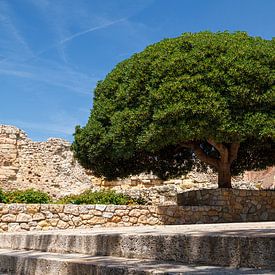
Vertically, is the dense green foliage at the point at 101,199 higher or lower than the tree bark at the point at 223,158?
lower

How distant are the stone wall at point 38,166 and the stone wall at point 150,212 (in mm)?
12172

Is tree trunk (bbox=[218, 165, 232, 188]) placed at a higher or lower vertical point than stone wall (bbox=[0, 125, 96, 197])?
lower

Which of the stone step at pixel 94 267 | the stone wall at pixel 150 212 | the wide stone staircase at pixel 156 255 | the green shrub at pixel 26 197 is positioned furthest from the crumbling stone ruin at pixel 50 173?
the wide stone staircase at pixel 156 255

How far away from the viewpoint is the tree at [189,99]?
13867 mm

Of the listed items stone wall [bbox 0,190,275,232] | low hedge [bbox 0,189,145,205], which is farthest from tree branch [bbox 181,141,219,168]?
low hedge [bbox 0,189,145,205]

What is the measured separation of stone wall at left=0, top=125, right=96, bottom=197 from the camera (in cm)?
2653

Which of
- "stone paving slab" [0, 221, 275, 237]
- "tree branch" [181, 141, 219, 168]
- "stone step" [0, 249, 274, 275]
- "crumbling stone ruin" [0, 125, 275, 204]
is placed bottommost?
"stone step" [0, 249, 274, 275]

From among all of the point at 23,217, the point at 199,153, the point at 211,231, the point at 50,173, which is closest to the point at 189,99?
the point at 199,153

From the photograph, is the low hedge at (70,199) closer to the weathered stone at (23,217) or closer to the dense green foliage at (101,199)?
the dense green foliage at (101,199)

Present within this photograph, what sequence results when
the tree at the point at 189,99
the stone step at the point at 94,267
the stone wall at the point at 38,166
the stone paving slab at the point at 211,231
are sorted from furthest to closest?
the stone wall at the point at 38,166
the tree at the point at 189,99
the stone paving slab at the point at 211,231
the stone step at the point at 94,267

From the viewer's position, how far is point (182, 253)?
4922mm

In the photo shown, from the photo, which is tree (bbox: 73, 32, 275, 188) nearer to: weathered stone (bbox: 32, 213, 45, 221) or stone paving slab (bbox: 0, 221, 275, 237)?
weathered stone (bbox: 32, 213, 45, 221)

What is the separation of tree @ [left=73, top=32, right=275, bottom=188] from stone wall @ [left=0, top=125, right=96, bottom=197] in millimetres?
10950

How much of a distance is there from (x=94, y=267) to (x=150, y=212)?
993 cm
